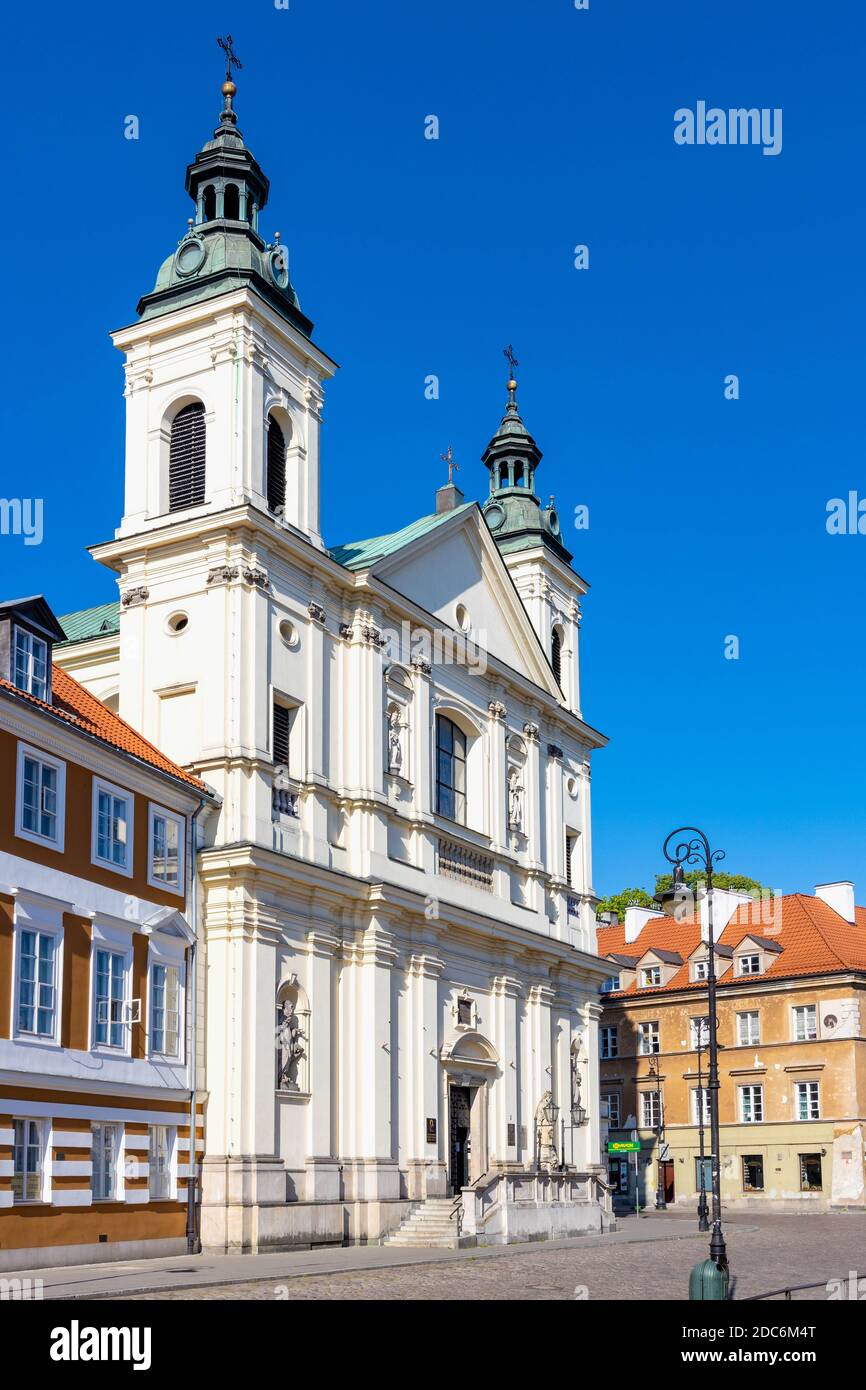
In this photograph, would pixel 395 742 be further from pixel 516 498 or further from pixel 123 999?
pixel 516 498

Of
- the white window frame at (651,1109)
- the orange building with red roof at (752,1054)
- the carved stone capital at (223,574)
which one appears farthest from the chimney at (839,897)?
the carved stone capital at (223,574)

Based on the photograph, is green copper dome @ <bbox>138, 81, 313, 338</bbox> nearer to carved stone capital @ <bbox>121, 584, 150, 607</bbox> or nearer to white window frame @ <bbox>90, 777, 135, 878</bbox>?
carved stone capital @ <bbox>121, 584, 150, 607</bbox>

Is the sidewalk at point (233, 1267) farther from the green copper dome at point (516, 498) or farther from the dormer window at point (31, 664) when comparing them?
the green copper dome at point (516, 498)

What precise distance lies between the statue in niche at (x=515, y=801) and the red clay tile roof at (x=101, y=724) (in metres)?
14.2

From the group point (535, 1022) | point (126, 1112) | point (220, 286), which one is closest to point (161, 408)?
point (220, 286)

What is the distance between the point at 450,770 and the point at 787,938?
1008 inches

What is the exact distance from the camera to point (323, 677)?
39.2 metres

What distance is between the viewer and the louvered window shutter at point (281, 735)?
3769 centimetres

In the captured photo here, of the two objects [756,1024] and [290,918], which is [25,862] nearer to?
[290,918]

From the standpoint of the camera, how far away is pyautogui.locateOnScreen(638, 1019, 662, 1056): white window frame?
2689 inches

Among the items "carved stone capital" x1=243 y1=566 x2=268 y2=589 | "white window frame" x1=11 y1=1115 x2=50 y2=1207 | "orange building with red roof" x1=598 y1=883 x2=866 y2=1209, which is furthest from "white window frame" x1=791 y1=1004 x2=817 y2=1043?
"white window frame" x1=11 y1=1115 x2=50 y2=1207

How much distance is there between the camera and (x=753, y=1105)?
63.8m
